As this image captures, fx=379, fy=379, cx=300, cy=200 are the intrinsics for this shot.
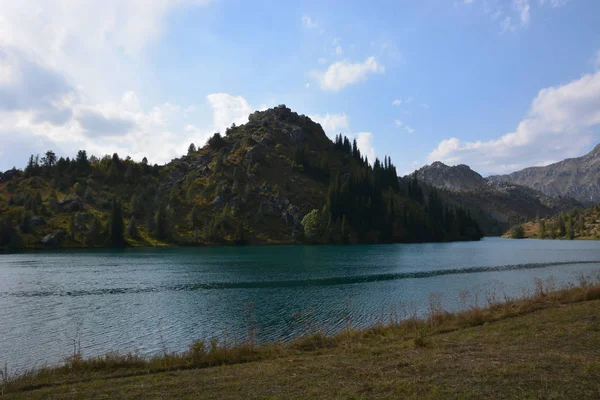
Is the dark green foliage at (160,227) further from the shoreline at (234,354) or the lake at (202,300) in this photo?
the shoreline at (234,354)

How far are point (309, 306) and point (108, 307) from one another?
874 inches

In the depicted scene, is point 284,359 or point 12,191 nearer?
point 284,359

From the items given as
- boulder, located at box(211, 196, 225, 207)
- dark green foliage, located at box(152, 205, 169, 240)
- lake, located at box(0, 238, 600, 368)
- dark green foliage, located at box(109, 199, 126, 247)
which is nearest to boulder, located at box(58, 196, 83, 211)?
dark green foliage, located at box(109, 199, 126, 247)

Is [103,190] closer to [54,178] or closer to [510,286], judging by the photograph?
[54,178]

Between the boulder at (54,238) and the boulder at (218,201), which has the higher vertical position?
the boulder at (218,201)

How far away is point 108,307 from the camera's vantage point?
4178 centimetres

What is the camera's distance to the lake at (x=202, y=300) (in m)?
29.7

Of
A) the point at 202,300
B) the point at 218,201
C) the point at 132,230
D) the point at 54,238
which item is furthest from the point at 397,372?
the point at 218,201

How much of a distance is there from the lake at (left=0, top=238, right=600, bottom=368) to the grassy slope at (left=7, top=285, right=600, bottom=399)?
8.40 metres

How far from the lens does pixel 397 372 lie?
13.4 meters

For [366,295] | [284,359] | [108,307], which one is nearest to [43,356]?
[108,307]

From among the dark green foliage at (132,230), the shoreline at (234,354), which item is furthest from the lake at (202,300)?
the dark green foliage at (132,230)

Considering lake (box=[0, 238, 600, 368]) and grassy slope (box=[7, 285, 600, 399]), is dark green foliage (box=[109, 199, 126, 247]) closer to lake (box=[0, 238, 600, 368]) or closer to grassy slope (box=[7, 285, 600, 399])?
lake (box=[0, 238, 600, 368])

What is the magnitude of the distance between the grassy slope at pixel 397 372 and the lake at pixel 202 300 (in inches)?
331
